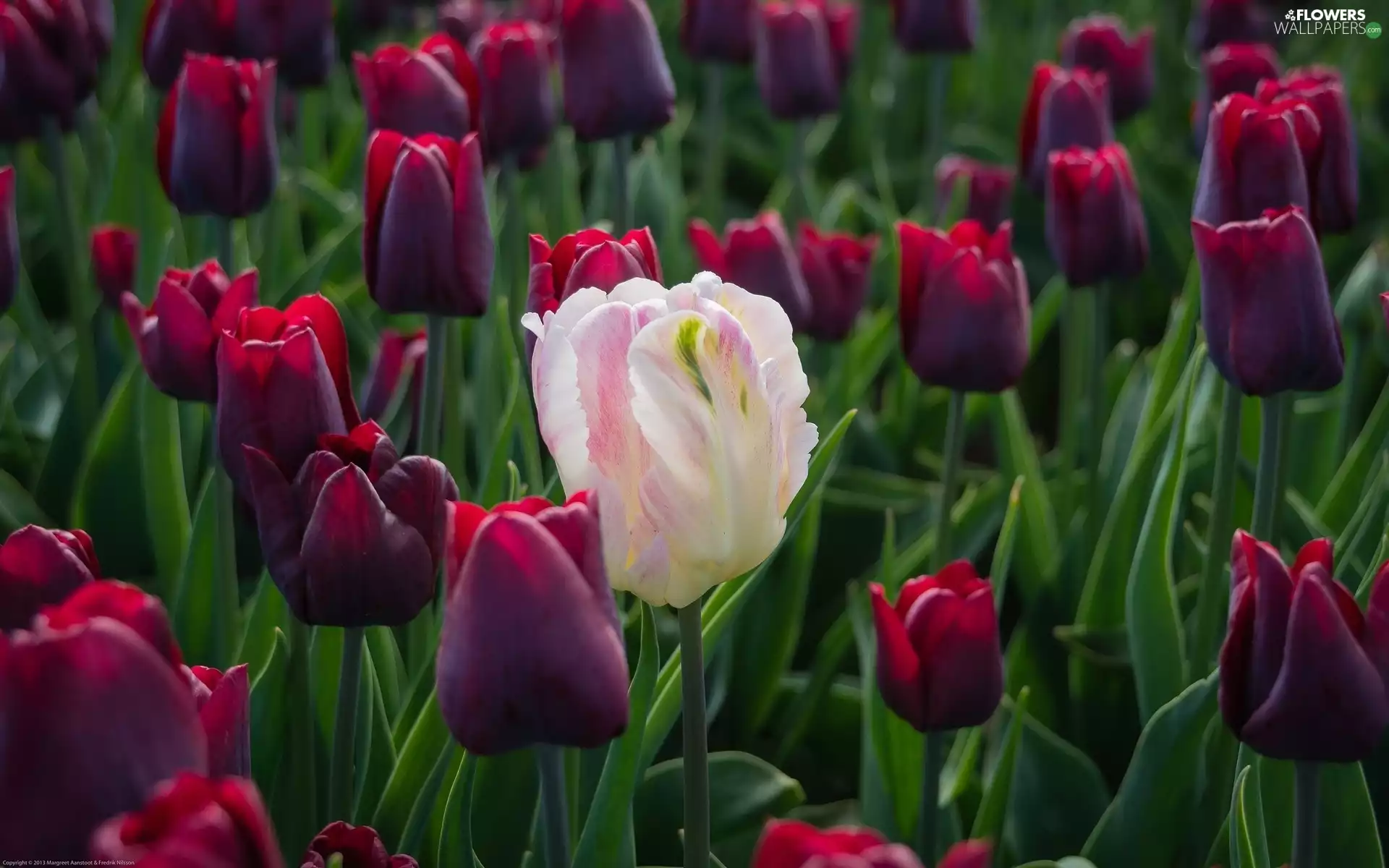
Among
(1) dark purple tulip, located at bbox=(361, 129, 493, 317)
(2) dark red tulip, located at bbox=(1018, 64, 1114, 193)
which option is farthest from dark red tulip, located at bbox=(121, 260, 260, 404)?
(2) dark red tulip, located at bbox=(1018, 64, 1114, 193)

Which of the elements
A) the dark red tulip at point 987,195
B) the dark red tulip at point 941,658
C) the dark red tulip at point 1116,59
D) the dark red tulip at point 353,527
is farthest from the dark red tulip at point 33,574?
the dark red tulip at point 1116,59

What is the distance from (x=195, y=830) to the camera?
40 cm

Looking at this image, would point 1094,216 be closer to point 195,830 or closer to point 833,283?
point 833,283

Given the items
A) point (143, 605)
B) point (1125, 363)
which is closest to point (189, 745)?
point (143, 605)

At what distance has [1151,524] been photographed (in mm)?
1123

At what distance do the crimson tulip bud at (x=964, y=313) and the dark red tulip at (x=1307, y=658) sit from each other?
0.44 meters

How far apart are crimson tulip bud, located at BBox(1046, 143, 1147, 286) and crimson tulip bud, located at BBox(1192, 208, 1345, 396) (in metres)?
0.38

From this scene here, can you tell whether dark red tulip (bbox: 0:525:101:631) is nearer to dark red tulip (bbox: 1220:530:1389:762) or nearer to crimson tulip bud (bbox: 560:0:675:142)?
dark red tulip (bbox: 1220:530:1389:762)

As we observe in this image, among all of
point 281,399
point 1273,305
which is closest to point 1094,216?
point 1273,305

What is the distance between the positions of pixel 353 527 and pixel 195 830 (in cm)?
35

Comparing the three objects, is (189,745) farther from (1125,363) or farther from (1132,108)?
(1132,108)

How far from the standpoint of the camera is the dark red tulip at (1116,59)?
2062 millimetres

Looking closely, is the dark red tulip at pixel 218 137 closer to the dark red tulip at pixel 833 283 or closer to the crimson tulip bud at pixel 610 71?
the crimson tulip bud at pixel 610 71

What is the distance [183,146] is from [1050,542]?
905mm
